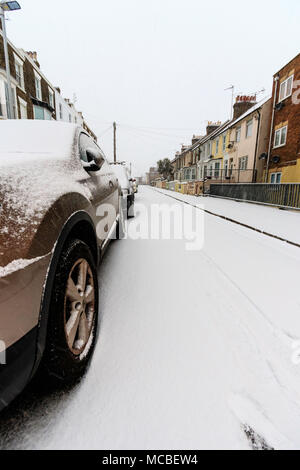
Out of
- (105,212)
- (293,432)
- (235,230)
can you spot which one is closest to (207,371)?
(293,432)

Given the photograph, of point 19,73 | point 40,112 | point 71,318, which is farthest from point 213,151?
point 71,318

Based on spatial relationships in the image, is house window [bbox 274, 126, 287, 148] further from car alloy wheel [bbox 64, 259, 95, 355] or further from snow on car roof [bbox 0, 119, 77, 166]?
car alloy wheel [bbox 64, 259, 95, 355]

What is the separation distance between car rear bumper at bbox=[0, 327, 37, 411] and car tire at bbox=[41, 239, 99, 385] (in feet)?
0.45

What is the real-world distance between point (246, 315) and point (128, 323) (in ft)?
3.34

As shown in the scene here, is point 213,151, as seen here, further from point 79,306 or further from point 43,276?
point 43,276

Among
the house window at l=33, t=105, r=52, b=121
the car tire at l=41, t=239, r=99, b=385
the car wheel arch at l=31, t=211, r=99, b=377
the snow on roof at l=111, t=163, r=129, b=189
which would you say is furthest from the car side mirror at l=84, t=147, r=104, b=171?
the house window at l=33, t=105, r=52, b=121

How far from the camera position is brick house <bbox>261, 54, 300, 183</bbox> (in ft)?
44.6

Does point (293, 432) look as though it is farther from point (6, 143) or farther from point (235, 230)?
point (235, 230)

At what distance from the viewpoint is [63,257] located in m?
1.11

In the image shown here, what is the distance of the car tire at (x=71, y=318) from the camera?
103 cm

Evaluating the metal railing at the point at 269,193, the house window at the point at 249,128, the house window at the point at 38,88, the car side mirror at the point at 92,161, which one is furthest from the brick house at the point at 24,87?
the house window at the point at 249,128

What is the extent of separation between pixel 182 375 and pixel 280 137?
1801 cm
